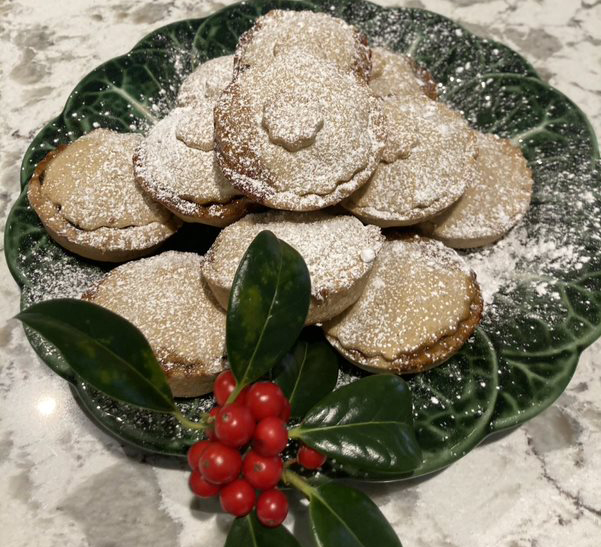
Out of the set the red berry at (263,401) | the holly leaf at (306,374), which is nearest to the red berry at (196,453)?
the red berry at (263,401)

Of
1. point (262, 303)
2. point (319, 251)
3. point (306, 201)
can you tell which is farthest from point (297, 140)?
point (262, 303)

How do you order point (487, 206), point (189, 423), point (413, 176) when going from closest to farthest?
1. point (189, 423)
2. point (413, 176)
3. point (487, 206)

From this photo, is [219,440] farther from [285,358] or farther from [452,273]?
[452,273]

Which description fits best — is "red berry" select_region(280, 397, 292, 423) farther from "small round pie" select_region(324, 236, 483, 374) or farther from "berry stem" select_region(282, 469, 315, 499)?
"small round pie" select_region(324, 236, 483, 374)

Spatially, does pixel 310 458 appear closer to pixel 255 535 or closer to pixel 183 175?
pixel 255 535

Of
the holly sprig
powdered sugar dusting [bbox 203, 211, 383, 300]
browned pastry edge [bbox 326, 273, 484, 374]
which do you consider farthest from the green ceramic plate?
powdered sugar dusting [bbox 203, 211, 383, 300]

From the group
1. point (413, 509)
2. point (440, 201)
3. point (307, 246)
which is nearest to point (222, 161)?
point (307, 246)
